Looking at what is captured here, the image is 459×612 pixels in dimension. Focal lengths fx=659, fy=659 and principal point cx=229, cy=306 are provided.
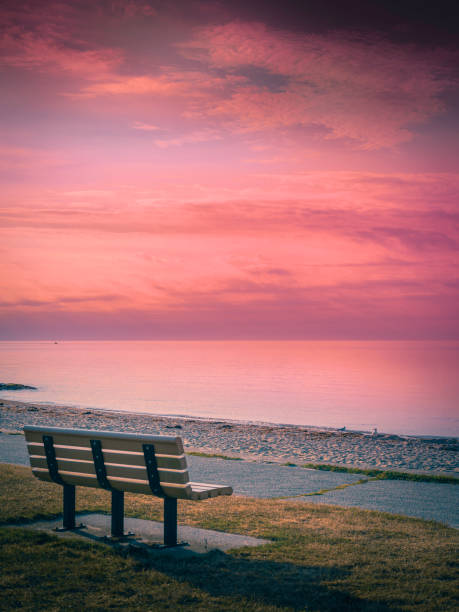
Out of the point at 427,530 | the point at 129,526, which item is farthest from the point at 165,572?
the point at 427,530

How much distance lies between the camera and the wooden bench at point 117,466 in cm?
615

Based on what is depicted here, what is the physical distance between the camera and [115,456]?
21.5ft

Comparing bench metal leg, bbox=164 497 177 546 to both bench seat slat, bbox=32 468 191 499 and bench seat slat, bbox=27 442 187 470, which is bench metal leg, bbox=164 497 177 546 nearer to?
bench seat slat, bbox=32 468 191 499

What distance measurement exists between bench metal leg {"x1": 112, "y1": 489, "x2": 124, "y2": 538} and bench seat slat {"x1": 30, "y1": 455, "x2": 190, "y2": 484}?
28 cm

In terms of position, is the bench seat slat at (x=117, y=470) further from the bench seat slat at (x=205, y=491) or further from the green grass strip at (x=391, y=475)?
the green grass strip at (x=391, y=475)

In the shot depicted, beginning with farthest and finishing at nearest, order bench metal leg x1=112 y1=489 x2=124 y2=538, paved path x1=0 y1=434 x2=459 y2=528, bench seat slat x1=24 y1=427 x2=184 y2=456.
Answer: paved path x1=0 y1=434 x2=459 y2=528, bench metal leg x1=112 y1=489 x2=124 y2=538, bench seat slat x1=24 y1=427 x2=184 y2=456

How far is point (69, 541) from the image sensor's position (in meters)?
6.43

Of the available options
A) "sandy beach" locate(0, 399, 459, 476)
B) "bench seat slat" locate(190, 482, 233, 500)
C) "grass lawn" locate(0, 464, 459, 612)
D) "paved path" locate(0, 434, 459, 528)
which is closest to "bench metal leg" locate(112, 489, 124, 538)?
"grass lawn" locate(0, 464, 459, 612)

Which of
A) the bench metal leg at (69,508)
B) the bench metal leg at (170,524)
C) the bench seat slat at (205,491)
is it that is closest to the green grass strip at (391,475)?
the bench seat slat at (205,491)

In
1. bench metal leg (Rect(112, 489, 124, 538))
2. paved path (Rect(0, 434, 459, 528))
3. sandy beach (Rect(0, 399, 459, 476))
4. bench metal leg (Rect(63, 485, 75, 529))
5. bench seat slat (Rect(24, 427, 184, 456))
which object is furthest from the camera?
sandy beach (Rect(0, 399, 459, 476))

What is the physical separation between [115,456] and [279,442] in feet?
50.7

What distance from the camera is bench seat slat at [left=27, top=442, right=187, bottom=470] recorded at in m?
6.12

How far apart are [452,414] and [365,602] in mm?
42474

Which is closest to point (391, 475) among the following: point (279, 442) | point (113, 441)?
point (113, 441)
